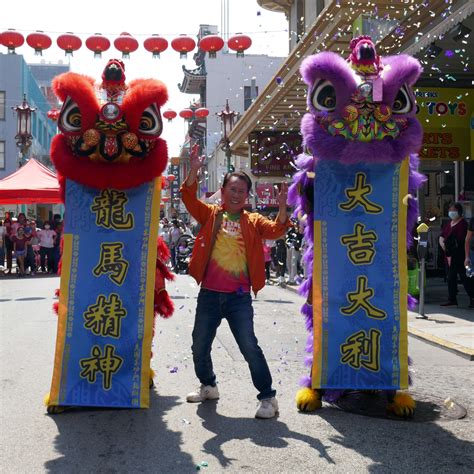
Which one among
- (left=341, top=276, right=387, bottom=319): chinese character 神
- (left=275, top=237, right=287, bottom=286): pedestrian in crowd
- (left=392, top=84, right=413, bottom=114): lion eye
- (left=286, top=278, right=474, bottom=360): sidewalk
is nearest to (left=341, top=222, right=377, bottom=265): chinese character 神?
(left=341, top=276, right=387, bottom=319): chinese character 神

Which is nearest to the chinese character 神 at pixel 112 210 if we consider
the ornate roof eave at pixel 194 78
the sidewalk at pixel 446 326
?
the sidewalk at pixel 446 326

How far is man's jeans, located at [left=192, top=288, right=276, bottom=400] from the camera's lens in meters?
4.80

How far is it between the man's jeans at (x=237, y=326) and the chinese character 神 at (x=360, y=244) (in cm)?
84

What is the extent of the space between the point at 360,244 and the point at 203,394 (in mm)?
1693

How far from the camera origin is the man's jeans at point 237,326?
4805 mm

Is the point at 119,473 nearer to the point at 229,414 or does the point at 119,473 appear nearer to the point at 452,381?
the point at 229,414

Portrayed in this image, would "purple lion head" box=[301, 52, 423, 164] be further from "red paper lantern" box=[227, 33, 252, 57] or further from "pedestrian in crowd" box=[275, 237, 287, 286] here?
"pedestrian in crowd" box=[275, 237, 287, 286]

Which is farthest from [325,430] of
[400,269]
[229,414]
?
[400,269]

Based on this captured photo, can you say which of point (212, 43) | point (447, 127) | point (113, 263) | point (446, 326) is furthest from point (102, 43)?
point (113, 263)

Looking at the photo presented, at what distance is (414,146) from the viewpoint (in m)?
4.78

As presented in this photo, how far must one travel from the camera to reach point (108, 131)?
484 centimetres

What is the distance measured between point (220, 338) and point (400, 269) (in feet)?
12.1

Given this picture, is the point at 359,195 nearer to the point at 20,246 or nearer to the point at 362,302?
the point at 362,302

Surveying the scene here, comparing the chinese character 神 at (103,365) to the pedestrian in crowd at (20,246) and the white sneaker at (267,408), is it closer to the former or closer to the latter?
the white sneaker at (267,408)
